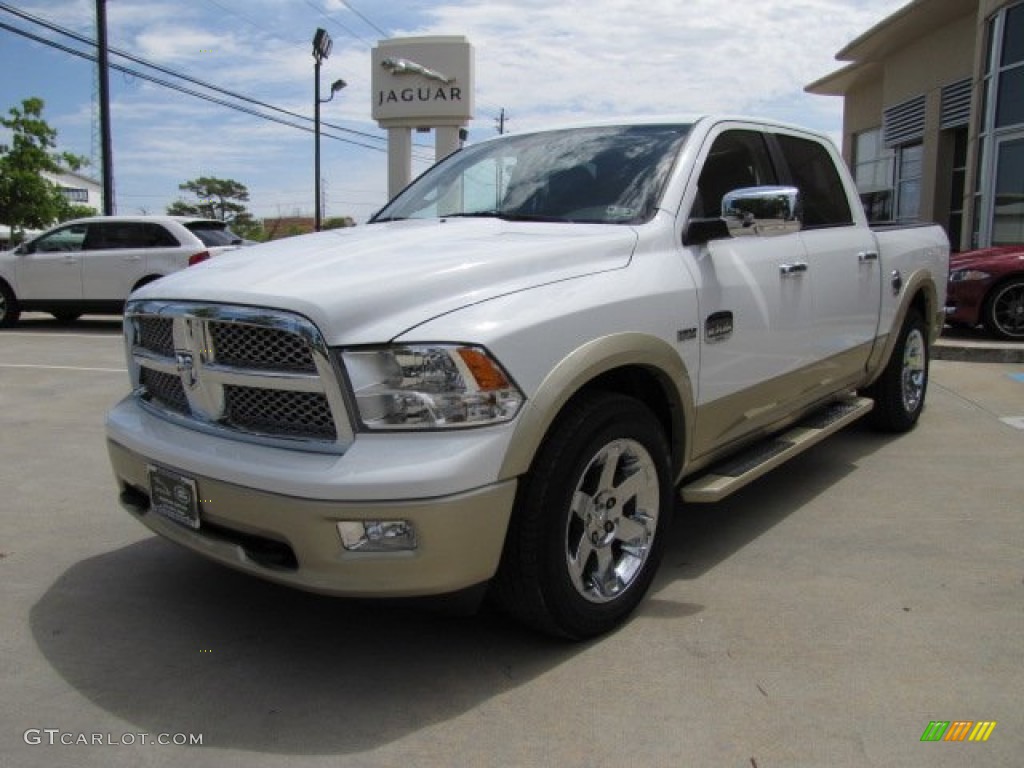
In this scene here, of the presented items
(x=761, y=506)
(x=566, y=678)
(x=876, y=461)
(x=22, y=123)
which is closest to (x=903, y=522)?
(x=761, y=506)

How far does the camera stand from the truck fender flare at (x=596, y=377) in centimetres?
270

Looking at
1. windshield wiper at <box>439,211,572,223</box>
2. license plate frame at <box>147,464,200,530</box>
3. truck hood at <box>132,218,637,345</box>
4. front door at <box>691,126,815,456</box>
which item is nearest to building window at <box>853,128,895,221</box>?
front door at <box>691,126,815,456</box>

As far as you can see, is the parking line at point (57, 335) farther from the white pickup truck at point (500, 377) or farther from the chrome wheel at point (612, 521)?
the chrome wheel at point (612, 521)

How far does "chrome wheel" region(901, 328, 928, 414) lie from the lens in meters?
5.98

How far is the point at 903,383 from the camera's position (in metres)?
5.98

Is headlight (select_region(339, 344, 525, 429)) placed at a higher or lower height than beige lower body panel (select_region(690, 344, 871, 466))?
higher

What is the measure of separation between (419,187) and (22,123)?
27.7 m

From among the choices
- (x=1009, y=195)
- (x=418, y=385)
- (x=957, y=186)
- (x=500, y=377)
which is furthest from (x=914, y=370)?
(x=957, y=186)

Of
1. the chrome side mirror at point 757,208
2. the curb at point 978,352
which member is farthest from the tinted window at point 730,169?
the curb at point 978,352

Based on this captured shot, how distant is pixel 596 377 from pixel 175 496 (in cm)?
147

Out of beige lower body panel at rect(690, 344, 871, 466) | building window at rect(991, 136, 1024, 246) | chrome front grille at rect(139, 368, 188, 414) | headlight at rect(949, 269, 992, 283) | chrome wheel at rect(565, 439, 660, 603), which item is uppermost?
building window at rect(991, 136, 1024, 246)

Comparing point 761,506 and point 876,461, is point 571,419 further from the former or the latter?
point 876,461

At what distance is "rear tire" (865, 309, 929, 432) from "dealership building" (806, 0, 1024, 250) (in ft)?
13.5

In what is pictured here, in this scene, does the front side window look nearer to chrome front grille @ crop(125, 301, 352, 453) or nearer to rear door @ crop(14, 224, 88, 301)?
rear door @ crop(14, 224, 88, 301)
